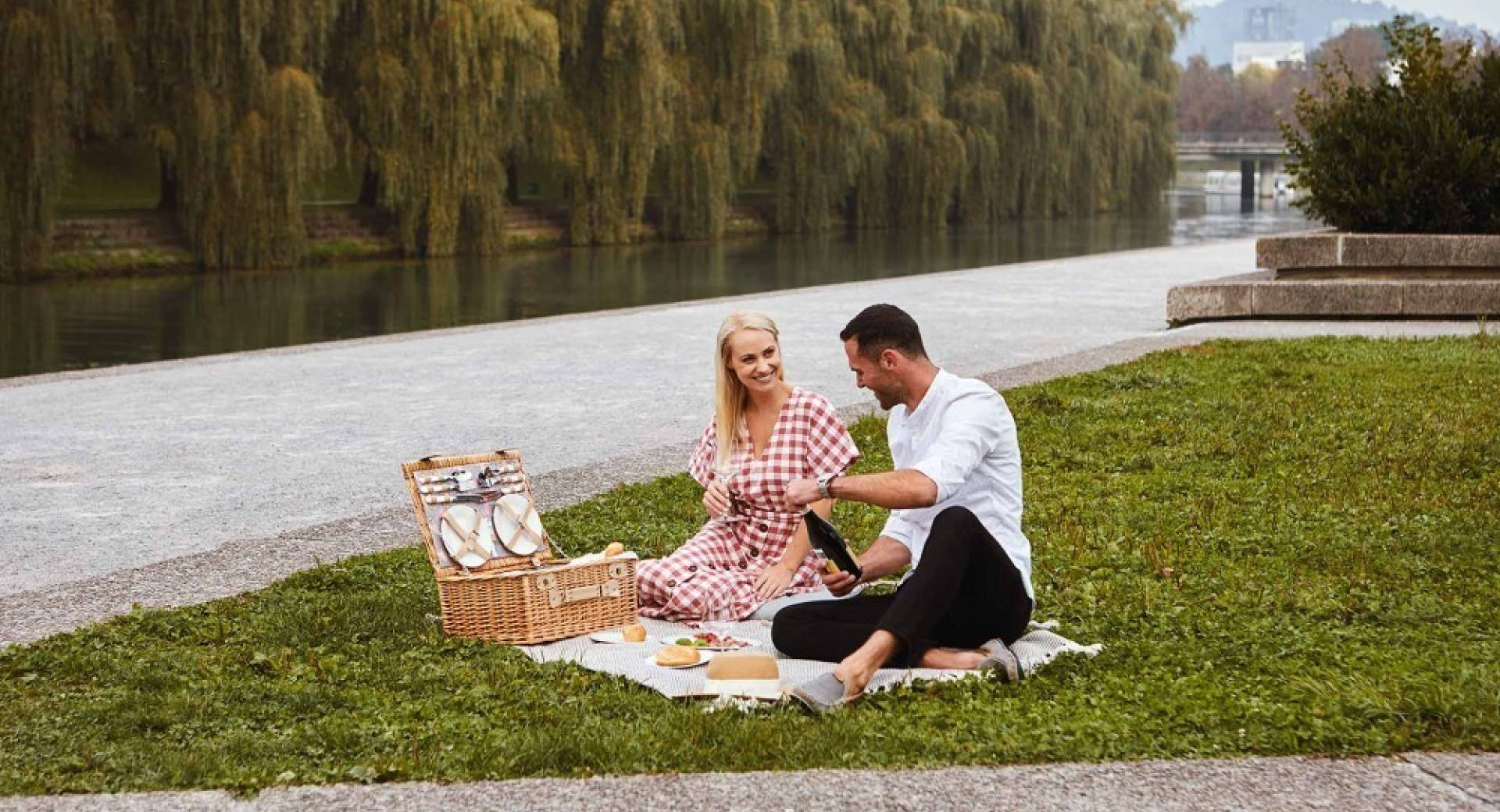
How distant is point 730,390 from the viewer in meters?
6.66

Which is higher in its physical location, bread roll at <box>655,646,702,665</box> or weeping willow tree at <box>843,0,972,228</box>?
weeping willow tree at <box>843,0,972,228</box>

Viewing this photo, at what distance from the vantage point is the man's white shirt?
5.64 m

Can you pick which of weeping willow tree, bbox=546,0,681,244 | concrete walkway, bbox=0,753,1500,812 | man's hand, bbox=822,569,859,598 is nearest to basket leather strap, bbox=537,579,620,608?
man's hand, bbox=822,569,859,598

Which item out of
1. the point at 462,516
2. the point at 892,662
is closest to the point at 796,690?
the point at 892,662

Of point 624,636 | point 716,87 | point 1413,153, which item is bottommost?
point 624,636

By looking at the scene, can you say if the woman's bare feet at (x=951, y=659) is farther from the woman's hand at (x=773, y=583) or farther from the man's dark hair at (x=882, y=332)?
the woman's hand at (x=773, y=583)

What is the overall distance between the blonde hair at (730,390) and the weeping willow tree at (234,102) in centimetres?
2472

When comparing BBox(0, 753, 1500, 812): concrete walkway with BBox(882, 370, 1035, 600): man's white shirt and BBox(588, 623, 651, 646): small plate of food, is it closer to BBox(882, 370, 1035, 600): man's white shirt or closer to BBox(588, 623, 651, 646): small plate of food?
BBox(882, 370, 1035, 600): man's white shirt

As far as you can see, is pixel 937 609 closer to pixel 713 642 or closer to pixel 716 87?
pixel 713 642

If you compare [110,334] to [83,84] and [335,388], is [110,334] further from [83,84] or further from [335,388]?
Answer: [335,388]

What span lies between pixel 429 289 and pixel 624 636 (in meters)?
24.6

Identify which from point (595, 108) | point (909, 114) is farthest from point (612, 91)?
point (909, 114)

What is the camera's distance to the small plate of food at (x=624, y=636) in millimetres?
6250

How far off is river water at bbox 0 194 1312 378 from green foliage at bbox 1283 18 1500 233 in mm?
10655
